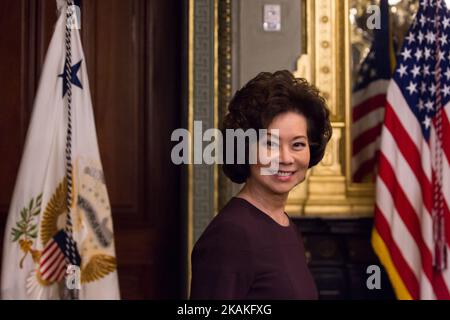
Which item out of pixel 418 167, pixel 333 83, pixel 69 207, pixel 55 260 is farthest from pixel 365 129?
pixel 55 260

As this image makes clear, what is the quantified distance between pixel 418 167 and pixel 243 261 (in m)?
2.15

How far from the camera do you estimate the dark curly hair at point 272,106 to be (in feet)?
4.25

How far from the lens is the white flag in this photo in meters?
2.79

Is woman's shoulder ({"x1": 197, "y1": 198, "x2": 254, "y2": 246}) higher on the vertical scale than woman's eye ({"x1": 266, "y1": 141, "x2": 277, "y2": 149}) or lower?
lower

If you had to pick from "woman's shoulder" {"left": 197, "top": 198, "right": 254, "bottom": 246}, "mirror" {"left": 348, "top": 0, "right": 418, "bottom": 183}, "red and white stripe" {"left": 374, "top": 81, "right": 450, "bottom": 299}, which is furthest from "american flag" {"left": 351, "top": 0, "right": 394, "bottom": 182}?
"woman's shoulder" {"left": 197, "top": 198, "right": 254, "bottom": 246}

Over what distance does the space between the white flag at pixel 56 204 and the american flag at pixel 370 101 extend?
1.39 meters

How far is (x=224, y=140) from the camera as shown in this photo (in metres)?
1.34

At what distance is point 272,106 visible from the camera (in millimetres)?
1292

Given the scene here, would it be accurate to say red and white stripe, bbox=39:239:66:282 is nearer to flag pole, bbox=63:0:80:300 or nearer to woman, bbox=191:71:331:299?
flag pole, bbox=63:0:80:300

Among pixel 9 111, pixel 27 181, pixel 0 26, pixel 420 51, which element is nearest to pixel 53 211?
pixel 27 181

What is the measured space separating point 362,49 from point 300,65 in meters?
0.40

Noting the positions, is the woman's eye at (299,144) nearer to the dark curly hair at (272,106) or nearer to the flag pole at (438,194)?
the dark curly hair at (272,106)

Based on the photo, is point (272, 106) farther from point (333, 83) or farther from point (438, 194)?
point (333, 83)
